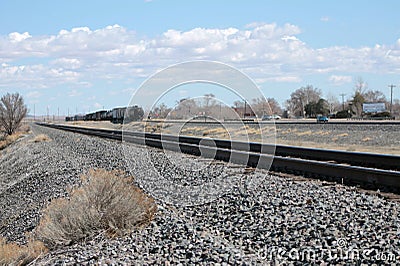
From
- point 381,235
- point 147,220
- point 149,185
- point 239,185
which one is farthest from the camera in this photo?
point 149,185

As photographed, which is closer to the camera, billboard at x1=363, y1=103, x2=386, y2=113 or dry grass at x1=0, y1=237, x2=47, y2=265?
dry grass at x1=0, y1=237, x2=47, y2=265

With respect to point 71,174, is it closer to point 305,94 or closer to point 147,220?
point 147,220

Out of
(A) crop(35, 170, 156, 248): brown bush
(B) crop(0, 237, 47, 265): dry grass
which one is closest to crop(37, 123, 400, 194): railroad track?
(A) crop(35, 170, 156, 248): brown bush

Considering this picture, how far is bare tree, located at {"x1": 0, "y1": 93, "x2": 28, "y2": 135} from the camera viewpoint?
89562 mm

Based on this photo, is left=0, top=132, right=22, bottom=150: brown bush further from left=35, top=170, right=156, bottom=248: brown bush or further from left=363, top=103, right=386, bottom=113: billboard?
left=363, top=103, right=386, bottom=113: billboard

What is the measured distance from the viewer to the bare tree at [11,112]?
8956 centimetres

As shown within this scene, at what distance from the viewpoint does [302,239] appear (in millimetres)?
7359

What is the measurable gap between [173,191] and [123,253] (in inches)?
178

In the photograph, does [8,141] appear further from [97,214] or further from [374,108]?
[374,108]

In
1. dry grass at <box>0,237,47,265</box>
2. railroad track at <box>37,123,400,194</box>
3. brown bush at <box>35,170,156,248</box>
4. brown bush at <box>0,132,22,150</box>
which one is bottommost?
brown bush at <box>0,132,22,150</box>

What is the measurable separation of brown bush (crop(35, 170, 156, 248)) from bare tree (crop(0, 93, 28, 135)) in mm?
83020

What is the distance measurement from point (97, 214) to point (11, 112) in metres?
87.5

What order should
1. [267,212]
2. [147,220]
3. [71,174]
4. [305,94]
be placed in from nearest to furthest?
[267,212]
[147,220]
[71,174]
[305,94]

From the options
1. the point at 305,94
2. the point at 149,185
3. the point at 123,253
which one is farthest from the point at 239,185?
the point at 305,94
